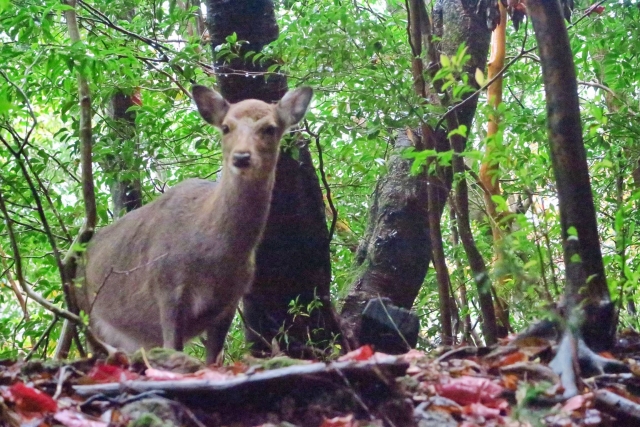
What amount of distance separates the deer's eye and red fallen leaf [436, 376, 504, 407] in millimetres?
3339

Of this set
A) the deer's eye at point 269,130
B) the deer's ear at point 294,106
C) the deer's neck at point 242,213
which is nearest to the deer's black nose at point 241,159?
the deer's neck at point 242,213

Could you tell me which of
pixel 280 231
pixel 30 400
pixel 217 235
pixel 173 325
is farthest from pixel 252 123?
pixel 30 400

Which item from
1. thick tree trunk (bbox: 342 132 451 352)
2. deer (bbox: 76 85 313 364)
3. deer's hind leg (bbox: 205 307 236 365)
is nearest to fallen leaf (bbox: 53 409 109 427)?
deer (bbox: 76 85 313 364)

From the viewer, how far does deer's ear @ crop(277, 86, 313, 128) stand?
6.34 m

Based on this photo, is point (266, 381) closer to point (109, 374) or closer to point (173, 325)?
point (109, 374)

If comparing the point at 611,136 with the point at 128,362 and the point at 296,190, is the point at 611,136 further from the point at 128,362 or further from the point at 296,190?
the point at 128,362

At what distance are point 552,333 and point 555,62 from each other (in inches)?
53.1

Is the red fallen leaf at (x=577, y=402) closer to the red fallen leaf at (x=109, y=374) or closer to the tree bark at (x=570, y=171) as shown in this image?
the tree bark at (x=570, y=171)

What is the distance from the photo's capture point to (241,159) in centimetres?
602

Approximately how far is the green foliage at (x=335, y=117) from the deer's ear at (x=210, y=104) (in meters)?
0.31

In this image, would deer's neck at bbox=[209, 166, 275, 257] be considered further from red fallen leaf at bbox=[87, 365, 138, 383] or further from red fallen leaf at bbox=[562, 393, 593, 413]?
red fallen leaf at bbox=[562, 393, 593, 413]

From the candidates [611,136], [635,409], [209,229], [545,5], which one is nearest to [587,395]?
[635,409]

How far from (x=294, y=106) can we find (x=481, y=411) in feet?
12.4

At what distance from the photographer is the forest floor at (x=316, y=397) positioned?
296 centimetres
